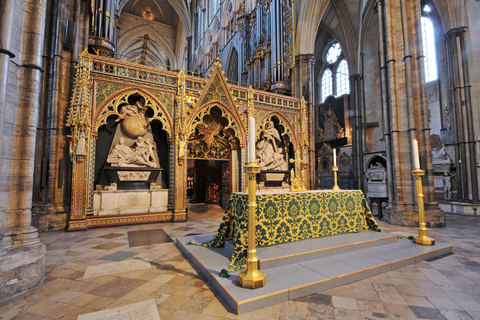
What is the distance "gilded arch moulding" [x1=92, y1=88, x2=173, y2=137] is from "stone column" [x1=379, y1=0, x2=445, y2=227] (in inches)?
277

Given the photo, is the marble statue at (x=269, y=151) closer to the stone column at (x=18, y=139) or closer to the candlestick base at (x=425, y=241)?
the candlestick base at (x=425, y=241)

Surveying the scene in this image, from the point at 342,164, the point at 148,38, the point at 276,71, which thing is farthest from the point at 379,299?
the point at 148,38

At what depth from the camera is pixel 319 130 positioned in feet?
67.3

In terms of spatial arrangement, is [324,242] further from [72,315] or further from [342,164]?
[342,164]

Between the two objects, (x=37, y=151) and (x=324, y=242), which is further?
(x=37, y=151)

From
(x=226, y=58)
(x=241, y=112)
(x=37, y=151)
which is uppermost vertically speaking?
(x=226, y=58)

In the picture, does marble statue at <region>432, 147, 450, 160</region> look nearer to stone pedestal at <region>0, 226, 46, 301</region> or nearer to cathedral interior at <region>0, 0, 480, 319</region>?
cathedral interior at <region>0, 0, 480, 319</region>

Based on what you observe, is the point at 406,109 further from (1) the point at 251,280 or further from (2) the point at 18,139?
(2) the point at 18,139

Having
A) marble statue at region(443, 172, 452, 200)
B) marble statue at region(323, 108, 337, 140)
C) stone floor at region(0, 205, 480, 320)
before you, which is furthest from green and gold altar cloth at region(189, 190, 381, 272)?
marble statue at region(323, 108, 337, 140)

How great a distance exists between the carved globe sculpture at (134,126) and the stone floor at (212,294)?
175 inches

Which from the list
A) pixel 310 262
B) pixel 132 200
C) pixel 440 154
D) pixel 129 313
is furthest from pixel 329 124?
pixel 129 313

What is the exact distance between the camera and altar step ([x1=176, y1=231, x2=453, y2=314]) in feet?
8.04

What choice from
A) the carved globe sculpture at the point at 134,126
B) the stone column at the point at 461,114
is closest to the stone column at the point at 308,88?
the stone column at the point at 461,114

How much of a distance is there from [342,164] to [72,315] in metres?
18.4
